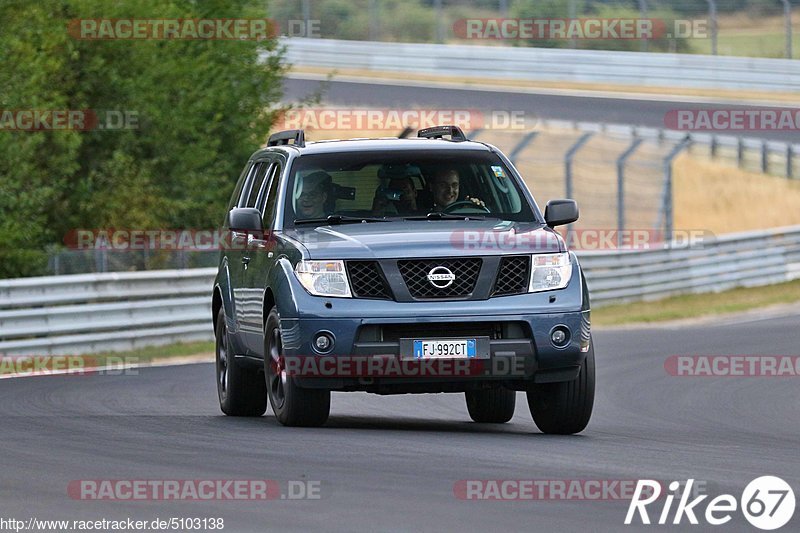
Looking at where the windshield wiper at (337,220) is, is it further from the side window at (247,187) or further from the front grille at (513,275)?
the side window at (247,187)

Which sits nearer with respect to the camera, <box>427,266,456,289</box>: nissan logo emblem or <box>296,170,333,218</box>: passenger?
<box>427,266,456,289</box>: nissan logo emblem

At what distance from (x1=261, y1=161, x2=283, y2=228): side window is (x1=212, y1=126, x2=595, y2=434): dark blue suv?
52 millimetres

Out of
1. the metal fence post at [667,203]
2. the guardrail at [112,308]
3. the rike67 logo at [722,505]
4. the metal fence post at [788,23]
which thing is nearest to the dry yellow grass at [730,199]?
the metal fence post at [788,23]

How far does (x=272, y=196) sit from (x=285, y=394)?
5.86 feet

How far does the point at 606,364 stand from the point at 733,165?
23.0 meters

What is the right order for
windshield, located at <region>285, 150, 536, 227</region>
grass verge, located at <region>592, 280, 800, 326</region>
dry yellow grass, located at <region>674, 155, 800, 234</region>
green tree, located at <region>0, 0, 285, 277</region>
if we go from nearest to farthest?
windshield, located at <region>285, 150, 536, 227</region>, green tree, located at <region>0, 0, 285, 277</region>, grass verge, located at <region>592, 280, 800, 326</region>, dry yellow grass, located at <region>674, 155, 800, 234</region>

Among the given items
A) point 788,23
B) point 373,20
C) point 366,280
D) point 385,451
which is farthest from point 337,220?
point 373,20

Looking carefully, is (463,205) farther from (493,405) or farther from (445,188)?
(493,405)

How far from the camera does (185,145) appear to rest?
2697 cm

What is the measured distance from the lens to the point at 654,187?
35.7m

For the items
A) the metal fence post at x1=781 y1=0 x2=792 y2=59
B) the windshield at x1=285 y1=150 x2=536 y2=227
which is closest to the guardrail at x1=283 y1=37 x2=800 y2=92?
the metal fence post at x1=781 y1=0 x2=792 y2=59

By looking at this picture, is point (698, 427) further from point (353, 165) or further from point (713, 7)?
point (713, 7)

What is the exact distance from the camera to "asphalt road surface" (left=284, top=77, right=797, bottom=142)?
137 feet

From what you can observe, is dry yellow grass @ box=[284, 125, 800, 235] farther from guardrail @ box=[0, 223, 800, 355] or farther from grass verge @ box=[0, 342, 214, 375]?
grass verge @ box=[0, 342, 214, 375]
